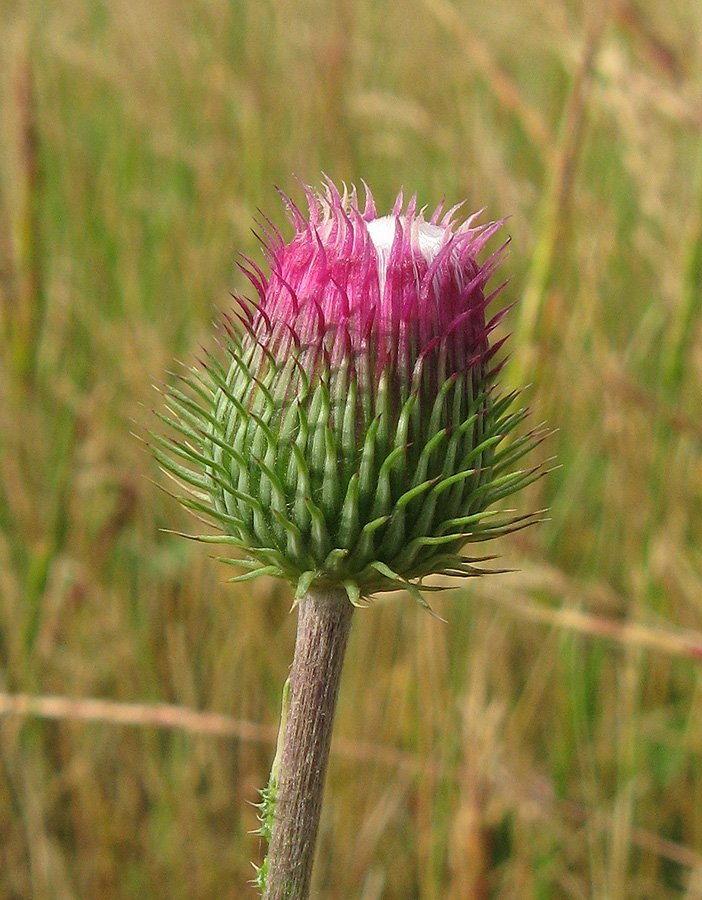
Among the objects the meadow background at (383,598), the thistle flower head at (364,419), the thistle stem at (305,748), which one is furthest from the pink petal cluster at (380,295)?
the meadow background at (383,598)

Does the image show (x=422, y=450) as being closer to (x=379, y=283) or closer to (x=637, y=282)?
(x=379, y=283)

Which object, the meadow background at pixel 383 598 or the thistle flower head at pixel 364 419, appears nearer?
the thistle flower head at pixel 364 419

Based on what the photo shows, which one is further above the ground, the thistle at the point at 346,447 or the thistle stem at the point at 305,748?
the thistle at the point at 346,447

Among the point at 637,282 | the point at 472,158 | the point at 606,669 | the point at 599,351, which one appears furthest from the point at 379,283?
the point at 637,282

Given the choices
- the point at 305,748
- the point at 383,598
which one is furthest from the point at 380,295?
the point at 383,598

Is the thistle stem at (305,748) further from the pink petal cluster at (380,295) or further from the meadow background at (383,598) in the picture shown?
the meadow background at (383,598)

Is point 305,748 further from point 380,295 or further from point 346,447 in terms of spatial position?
point 380,295

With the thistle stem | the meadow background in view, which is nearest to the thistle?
the thistle stem
